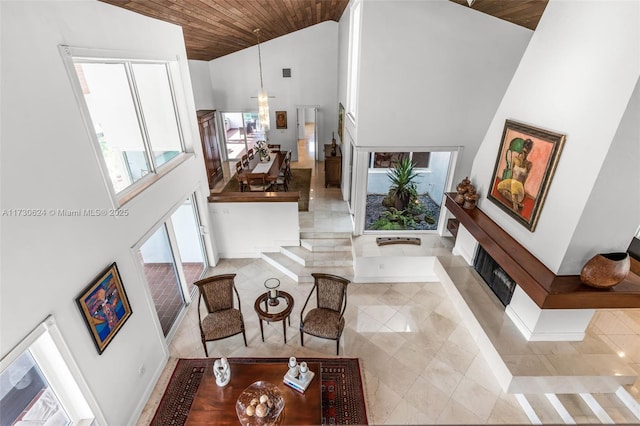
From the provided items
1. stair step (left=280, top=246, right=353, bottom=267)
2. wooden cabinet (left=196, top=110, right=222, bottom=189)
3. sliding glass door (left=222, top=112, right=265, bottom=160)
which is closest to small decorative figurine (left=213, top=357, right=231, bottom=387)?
stair step (left=280, top=246, right=353, bottom=267)

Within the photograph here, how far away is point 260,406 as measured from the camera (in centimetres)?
319

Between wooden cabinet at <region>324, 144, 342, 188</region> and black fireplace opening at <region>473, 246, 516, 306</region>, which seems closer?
black fireplace opening at <region>473, 246, 516, 306</region>

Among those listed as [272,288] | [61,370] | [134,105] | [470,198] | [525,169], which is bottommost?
[272,288]

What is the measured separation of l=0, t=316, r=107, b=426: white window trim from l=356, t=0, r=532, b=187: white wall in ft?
16.5

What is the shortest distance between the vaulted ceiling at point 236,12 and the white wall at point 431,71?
34cm

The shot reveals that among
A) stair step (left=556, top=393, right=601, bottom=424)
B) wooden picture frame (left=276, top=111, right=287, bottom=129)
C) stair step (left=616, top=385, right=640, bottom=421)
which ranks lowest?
stair step (left=556, top=393, right=601, bottom=424)

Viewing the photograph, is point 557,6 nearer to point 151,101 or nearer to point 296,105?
point 151,101

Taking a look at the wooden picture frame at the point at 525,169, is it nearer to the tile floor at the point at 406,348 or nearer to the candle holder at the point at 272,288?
the tile floor at the point at 406,348

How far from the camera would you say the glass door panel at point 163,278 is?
16.8 feet

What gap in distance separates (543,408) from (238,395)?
3829mm

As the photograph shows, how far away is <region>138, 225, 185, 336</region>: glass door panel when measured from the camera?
5136mm

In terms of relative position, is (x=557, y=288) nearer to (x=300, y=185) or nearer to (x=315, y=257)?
(x=315, y=257)

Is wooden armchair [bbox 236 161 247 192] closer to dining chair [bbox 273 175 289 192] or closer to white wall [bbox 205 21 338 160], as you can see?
dining chair [bbox 273 175 289 192]

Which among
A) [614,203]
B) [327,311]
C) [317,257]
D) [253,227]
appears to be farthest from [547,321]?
[253,227]
